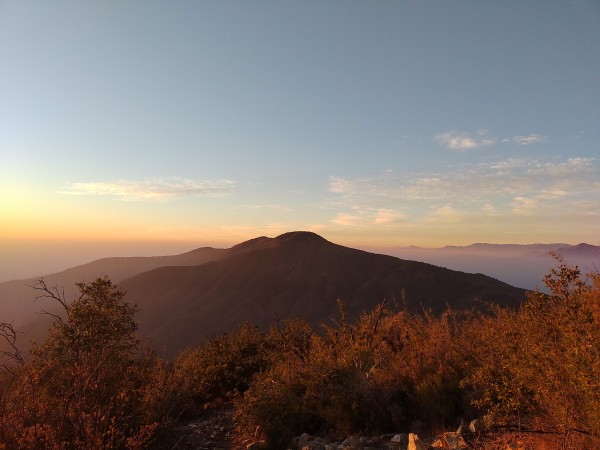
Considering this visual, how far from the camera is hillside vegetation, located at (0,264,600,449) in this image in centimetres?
462

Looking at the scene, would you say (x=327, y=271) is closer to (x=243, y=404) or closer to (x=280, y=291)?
(x=280, y=291)

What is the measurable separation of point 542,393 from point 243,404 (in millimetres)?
5049

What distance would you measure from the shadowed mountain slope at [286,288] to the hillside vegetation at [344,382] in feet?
195

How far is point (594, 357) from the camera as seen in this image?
429 centimetres

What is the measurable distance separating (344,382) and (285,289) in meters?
91.6

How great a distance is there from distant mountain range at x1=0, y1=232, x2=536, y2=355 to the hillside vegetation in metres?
A: 58.2

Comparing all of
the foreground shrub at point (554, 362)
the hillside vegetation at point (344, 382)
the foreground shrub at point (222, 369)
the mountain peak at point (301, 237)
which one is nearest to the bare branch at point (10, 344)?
the hillside vegetation at point (344, 382)

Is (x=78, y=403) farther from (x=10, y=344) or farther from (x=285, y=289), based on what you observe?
(x=285, y=289)

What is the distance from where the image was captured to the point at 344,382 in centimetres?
770

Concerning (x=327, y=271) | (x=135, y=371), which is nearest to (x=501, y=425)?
(x=135, y=371)

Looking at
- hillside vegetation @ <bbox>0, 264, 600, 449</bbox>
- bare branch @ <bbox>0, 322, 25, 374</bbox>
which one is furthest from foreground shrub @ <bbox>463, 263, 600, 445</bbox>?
bare branch @ <bbox>0, 322, 25, 374</bbox>

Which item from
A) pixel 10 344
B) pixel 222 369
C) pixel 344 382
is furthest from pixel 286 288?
pixel 10 344

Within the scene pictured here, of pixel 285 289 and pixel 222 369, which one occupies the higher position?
pixel 222 369

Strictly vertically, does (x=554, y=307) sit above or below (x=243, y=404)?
above
